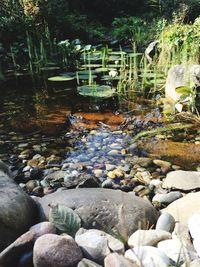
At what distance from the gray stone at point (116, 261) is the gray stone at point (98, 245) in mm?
139

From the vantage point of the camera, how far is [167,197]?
296 centimetres

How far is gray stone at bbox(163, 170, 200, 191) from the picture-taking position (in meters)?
3.14

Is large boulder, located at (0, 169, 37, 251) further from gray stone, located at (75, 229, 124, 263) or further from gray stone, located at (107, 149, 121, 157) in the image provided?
gray stone, located at (107, 149, 121, 157)

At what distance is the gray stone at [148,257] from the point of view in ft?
5.99

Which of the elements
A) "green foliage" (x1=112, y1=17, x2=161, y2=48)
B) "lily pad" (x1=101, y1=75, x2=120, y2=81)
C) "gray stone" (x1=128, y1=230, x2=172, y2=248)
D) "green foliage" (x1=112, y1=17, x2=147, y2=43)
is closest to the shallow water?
"lily pad" (x1=101, y1=75, x2=120, y2=81)

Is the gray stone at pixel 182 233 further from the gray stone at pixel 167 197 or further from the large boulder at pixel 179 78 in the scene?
the large boulder at pixel 179 78

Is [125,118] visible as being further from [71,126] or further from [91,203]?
[91,203]

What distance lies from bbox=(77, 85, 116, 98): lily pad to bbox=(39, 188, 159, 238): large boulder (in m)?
3.17

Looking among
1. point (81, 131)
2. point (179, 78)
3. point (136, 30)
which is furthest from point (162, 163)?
point (136, 30)

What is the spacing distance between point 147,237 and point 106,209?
358mm

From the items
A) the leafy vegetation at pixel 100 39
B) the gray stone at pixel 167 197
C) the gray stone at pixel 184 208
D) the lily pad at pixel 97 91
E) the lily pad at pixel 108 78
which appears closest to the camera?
the gray stone at pixel 184 208

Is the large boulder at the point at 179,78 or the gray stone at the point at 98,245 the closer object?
the gray stone at the point at 98,245

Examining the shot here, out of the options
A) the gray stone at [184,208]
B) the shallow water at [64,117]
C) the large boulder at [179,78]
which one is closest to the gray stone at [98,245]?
the gray stone at [184,208]

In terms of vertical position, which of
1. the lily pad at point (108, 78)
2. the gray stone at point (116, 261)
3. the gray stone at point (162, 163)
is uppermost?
the lily pad at point (108, 78)
